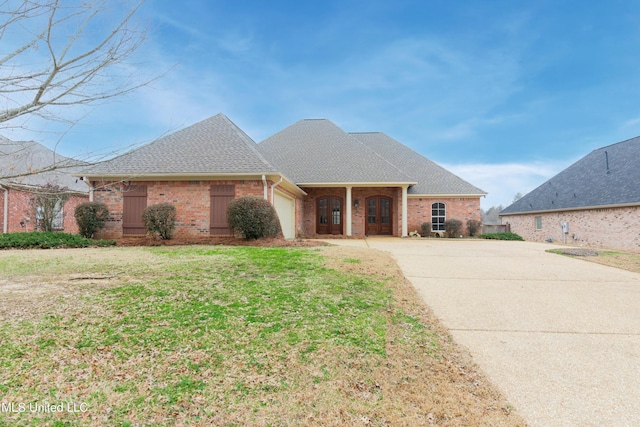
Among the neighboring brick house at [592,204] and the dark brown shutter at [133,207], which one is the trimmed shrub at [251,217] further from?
the neighboring brick house at [592,204]

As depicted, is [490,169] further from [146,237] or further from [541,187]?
[146,237]

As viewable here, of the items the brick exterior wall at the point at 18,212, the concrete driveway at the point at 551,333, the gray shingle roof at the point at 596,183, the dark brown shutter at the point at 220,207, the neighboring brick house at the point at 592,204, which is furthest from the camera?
the gray shingle roof at the point at 596,183

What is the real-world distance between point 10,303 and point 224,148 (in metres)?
9.81

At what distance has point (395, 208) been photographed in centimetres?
1778

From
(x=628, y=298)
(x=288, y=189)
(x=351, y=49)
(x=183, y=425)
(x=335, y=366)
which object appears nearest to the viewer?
(x=183, y=425)

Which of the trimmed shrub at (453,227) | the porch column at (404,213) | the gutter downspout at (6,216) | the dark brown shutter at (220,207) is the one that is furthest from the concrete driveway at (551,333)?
the gutter downspout at (6,216)

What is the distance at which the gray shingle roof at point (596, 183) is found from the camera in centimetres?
1608

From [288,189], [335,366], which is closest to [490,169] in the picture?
[288,189]

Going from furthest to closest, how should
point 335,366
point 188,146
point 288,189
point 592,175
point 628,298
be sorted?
point 592,175
point 288,189
point 188,146
point 628,298
point 335,366

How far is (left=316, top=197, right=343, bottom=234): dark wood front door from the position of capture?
18016 millimetres

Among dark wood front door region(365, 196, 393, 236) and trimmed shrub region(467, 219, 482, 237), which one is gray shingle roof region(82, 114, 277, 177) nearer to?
dark wood front door region(365, 196, 393, 236)

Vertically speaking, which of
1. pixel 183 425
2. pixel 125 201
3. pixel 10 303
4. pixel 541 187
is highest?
pixel 541 187

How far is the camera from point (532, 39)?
1152cm

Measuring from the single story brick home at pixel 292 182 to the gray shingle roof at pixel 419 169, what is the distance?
58 millimetres
